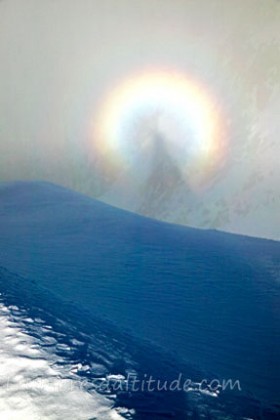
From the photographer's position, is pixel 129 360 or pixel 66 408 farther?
pixel 129 360

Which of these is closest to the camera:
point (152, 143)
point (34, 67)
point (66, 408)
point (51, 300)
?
point (66, 408)

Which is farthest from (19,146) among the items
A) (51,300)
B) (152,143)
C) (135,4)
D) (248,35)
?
(51,300)

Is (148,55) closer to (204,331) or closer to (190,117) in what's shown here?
(190,117)

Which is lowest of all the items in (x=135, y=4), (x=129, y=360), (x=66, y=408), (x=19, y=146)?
(x=66, y=408)

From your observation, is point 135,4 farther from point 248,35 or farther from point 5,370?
point 5,370

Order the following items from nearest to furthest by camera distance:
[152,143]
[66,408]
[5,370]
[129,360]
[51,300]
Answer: [66,408]
[5,370]
[129,360]
[51,300]
[152,143]

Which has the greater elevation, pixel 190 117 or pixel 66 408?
pixel 190 117

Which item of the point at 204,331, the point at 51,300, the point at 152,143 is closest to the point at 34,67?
the point at 152,143
